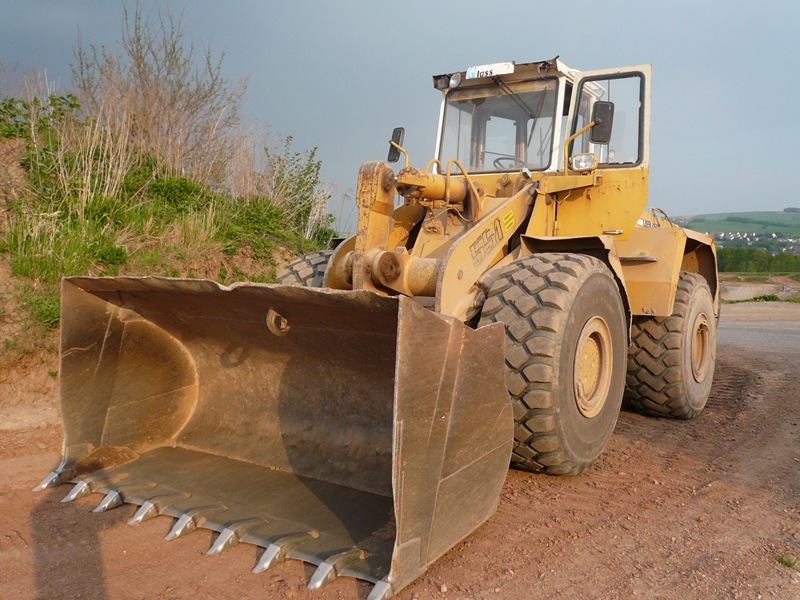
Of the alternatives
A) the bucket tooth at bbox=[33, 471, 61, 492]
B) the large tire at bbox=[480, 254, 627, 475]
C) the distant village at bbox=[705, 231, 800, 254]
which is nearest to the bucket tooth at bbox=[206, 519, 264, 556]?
the bucket tooth at bbox=[33, 471, 61, 492]

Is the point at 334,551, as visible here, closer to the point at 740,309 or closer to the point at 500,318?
the point at 500,318

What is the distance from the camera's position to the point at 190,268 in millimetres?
7496

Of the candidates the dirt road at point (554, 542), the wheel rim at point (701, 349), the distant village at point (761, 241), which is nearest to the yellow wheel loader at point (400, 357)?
the dirt road at point (554, 542)

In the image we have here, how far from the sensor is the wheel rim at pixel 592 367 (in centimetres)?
405

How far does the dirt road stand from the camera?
2850 mm

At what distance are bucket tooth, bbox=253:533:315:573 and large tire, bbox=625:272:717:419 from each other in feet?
11.9

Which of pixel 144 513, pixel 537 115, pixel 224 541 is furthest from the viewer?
pixel 537 115

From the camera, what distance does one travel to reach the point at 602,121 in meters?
4.60

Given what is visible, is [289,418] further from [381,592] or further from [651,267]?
[651,267]

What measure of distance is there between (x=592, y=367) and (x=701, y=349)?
2.75 meters

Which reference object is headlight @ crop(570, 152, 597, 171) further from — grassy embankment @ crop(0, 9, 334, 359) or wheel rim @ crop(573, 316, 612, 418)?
grassy embankment @ crop(0, 9, 334, 359)

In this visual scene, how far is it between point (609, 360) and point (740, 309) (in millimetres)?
18529

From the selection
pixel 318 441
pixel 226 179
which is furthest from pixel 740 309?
pixel 318 441

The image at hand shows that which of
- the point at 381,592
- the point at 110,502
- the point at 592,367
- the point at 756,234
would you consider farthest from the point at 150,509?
the point at 756,234
